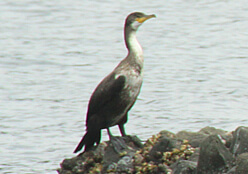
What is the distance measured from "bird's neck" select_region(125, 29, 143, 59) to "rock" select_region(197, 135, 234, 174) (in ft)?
5.10

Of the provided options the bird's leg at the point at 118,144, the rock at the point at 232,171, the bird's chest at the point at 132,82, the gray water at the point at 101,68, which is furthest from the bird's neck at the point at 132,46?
the gray water at the point at 101,68

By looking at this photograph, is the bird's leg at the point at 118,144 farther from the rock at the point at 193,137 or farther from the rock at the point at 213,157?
the rock at the point at 213,157

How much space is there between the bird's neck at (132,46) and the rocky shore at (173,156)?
1.04 meters

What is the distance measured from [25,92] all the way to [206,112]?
13.5 ft

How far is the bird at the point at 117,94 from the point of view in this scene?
33.2 ft

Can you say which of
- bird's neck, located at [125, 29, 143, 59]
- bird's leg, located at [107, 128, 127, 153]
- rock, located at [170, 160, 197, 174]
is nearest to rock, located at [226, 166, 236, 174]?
rock, located at [170, 160, 197, 174]

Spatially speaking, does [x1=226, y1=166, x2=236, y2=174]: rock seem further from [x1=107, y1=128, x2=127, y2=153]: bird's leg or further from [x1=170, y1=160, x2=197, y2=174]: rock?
[x1=107, y1=128, x2=127, y2=153]: bird's leg

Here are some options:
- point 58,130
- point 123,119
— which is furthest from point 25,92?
point 123,119

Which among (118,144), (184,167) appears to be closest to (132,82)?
(118,144)

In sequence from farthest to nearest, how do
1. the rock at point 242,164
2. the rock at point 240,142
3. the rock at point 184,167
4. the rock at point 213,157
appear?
the rock at point 240,142, the rock at point 184,167, the rock at point 213,157, the rock at point 242,164

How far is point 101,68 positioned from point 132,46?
954 cm

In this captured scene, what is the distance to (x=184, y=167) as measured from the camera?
9312mm

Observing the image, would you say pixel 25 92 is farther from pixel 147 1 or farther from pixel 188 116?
pixel 147 1

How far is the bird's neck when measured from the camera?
1027cm
